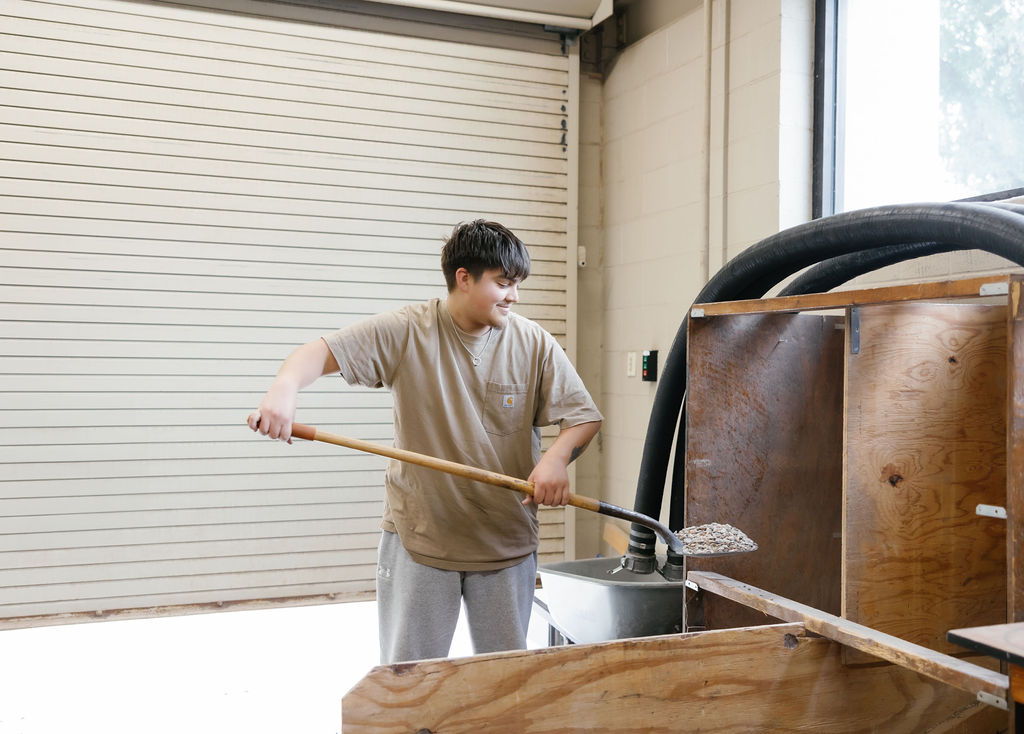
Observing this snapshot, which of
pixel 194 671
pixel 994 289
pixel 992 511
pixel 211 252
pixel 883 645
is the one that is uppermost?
pixel 211 252

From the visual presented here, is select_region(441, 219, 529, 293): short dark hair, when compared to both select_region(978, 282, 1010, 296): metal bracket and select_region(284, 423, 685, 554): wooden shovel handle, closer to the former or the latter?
select_region(284, 423, 685, 554): wooden shovel handle

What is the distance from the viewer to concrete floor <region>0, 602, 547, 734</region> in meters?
2.75

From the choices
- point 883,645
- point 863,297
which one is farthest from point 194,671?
point 863,297

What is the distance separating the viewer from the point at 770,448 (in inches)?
83.2

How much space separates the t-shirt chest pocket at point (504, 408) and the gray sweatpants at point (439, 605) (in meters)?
0.34

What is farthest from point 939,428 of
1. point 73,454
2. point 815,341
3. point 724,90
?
point 73,454

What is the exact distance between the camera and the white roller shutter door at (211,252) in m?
3.56

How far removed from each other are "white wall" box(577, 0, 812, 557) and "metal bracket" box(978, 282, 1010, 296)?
67.2 inches

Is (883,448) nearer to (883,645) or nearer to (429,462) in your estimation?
(883,645)

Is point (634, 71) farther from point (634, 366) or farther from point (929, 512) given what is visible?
point (929, 512)

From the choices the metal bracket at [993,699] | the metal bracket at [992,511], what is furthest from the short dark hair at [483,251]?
the metal bracket at [993,699]

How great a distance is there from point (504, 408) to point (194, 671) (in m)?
1.83

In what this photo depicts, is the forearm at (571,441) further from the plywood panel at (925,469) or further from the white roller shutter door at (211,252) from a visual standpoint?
the white roller shutter door at (211,252)

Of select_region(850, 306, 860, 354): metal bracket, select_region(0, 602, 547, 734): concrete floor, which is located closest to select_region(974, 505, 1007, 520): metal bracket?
select_region(850, 306, 860, 354): metal bracket
